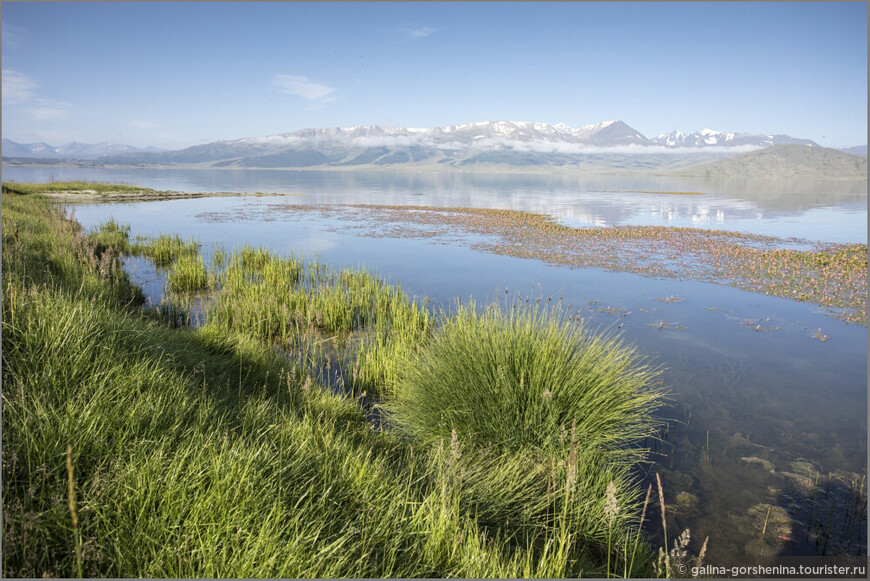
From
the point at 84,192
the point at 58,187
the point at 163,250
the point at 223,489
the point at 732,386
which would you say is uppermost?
the point at 58,187

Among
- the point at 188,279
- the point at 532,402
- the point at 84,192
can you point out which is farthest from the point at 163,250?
the point at 84,192

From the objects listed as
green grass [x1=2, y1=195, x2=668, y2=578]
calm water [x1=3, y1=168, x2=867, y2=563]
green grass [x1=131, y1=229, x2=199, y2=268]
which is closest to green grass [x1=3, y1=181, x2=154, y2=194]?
green grass [x1=131, y1=229, x2=199, y2=268]

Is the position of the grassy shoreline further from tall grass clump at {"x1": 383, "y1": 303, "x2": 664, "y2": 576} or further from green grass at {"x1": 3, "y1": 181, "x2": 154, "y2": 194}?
tall grass clump at {"x1": 383, "y1": 303, "x2": 664, "y2": 576}

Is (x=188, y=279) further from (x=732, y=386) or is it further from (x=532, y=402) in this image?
(x=732, y=386)

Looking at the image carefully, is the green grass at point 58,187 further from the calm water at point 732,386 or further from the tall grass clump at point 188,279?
the tall grass clump at point 188,279

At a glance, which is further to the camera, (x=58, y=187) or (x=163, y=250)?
(x=58, y=187)

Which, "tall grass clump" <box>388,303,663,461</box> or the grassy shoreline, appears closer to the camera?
"tall grass clump" <box>388,303,663,461</box>

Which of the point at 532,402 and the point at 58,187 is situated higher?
the point at 58,187

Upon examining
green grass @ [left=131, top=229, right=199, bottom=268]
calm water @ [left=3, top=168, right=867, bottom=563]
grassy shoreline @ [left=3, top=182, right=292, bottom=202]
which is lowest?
calm water @ [left=3, top=168, right=867, bottom=563]

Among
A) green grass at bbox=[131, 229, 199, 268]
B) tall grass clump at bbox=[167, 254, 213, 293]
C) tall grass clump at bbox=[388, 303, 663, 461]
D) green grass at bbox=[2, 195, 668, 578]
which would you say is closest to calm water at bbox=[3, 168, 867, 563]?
tall grass clump at bbox=[167, 254, 213, 293]

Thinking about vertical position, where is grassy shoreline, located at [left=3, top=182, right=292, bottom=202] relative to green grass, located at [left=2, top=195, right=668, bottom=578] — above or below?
above

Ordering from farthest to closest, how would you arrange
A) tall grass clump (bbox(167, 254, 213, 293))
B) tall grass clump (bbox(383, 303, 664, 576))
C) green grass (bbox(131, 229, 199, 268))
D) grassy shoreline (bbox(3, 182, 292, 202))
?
grassy shoreline (bbox(3, 182, 292, 202)) < green grass (bbox(131, 229, 199, 268)) < tall grass clump (bbox(167, 254, 213, 293)) < tall grass clump (bbox(383, 303, 664, 576))

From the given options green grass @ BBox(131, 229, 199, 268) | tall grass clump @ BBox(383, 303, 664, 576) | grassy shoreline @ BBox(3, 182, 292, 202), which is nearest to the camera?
tall grass clump @ BBox(383, 303, 664, 576)

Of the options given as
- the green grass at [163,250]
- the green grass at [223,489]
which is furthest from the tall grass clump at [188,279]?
the green grass at [223,489]
